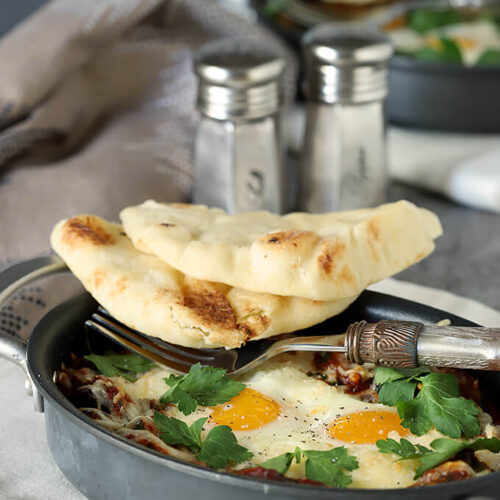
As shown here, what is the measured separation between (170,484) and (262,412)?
10.8 inches

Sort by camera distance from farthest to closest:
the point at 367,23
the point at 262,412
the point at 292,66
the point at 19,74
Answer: the point at 367,23
the point at 292,66
the point at 19,74
the point at 262,412

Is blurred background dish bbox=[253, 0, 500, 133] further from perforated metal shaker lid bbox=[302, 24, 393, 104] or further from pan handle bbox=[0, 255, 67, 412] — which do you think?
pan handle bbox=[0, 255, 67, 412]

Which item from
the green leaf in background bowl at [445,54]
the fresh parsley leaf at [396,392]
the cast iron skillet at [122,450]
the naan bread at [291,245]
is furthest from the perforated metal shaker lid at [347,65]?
the fresh parsley leaf at [396,392]

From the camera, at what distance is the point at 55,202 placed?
7.35 ft

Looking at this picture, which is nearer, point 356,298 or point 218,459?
point 218,459

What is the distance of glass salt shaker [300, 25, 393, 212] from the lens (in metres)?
2.34

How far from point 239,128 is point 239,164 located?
99 millimetres

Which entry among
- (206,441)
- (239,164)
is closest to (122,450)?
(206,441)

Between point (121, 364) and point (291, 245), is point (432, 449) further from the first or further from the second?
point (121, 364)

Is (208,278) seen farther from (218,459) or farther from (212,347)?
(218,459)

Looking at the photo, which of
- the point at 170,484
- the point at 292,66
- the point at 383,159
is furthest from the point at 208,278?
the point at 292,66

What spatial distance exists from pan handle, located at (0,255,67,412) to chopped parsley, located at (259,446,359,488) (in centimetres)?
41

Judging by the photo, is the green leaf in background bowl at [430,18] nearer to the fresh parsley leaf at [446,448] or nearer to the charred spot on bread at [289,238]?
the charred spot on bread at [289,238]

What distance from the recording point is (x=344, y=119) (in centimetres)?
238
